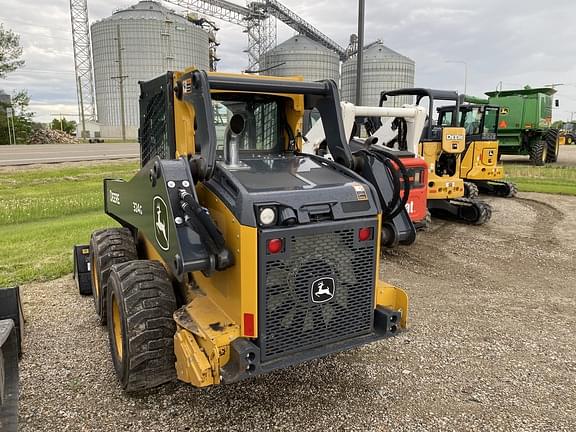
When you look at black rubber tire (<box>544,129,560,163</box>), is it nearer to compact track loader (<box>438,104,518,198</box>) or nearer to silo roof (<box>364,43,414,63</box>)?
compact track loader (<box>438,104,518,198</box>)

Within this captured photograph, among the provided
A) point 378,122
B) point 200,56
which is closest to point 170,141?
point 378,122

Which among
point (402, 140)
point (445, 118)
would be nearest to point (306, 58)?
point (445, 118)

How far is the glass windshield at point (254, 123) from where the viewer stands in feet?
13.2

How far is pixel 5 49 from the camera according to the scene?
3603cm

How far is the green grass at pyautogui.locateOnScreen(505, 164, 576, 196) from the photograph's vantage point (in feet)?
47.1

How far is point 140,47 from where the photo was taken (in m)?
52.5

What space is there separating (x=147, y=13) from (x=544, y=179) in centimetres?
4781

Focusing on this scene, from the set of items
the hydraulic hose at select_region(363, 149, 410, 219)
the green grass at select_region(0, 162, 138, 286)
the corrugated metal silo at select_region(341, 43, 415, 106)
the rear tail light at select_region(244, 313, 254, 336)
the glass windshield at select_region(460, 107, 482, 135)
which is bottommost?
the green grass at select_region(0, 162, 138, 286)

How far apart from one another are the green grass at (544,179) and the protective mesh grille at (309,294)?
41.6ft

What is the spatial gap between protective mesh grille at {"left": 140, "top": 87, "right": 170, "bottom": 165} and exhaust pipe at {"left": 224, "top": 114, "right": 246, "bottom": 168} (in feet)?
1.76

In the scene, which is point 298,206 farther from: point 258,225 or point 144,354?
point 144,354

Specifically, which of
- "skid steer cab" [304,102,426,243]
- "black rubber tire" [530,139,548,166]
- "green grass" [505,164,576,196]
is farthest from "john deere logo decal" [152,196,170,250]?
"black rubber tire" [530,139,548,166]

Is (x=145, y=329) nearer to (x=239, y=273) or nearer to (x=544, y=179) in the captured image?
(x=239, y=273)

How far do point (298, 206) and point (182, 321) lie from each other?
3.62ft
